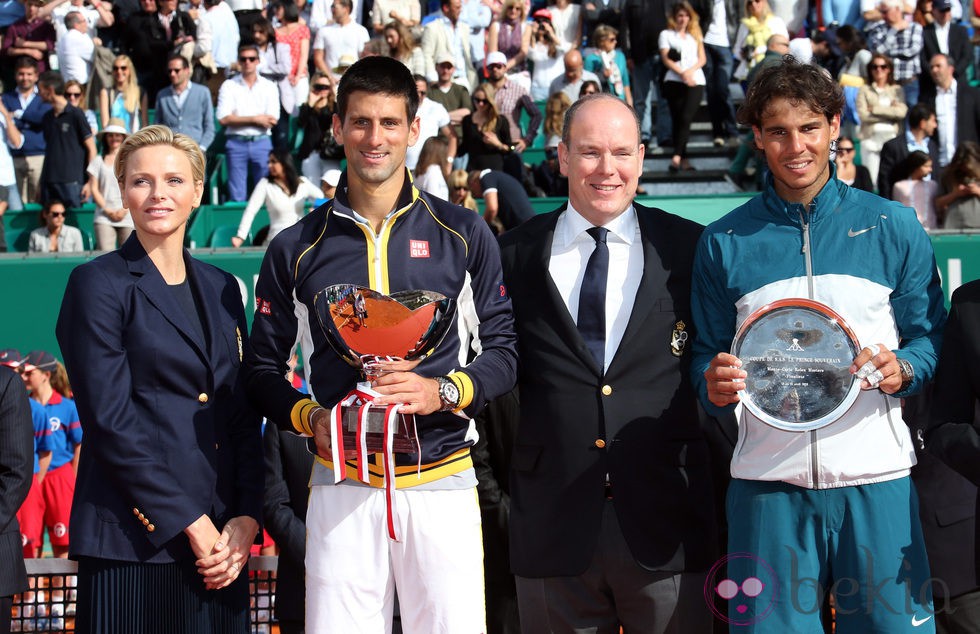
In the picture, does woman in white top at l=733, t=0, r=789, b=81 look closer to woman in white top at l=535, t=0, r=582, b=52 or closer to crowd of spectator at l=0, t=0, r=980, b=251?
crowd of spectator at l=0, t=0, r=980, b=251

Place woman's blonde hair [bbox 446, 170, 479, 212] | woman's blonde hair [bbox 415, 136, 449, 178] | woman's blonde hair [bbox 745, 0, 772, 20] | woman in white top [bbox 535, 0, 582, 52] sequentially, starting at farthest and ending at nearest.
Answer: woman in white top [bbox 535, 0, 582, 52]
woman's blonde hair [bbox 745, 0, 772, 20]
woman's blonde hair [bbox 415, 136, 449, 178]
woman's blonde hair [bbox 446, 170, 479, 212]

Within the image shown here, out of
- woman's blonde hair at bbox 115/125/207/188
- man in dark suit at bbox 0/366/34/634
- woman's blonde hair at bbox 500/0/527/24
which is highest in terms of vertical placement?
woman's blonde hair at bbox 500/0/527/24

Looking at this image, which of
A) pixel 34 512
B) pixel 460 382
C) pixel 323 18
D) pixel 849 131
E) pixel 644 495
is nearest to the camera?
pixel 460 382

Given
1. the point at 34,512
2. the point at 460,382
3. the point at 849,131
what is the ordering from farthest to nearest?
the point at 849,131 → the point at 34,512 → the point at 460,382

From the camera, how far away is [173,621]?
3.61m

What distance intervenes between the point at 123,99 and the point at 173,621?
9957mm

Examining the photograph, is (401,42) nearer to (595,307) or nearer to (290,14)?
(290,14)

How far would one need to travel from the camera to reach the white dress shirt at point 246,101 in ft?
39.5

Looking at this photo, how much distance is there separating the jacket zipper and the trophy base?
1.13 metres

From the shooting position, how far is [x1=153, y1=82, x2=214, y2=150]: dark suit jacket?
12188 mm

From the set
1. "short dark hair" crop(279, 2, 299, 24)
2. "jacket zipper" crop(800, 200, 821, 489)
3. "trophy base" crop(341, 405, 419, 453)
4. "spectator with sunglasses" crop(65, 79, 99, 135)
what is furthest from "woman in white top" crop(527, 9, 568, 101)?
"trophy base" crop(341, 405, 419, 453)

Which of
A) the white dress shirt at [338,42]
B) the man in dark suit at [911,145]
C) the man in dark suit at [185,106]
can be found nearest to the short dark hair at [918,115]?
the man in dark suit at [911,145]

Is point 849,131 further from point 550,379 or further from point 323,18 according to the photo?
point 550,379

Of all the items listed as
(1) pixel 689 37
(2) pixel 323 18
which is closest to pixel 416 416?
(1) pixel 689 37
